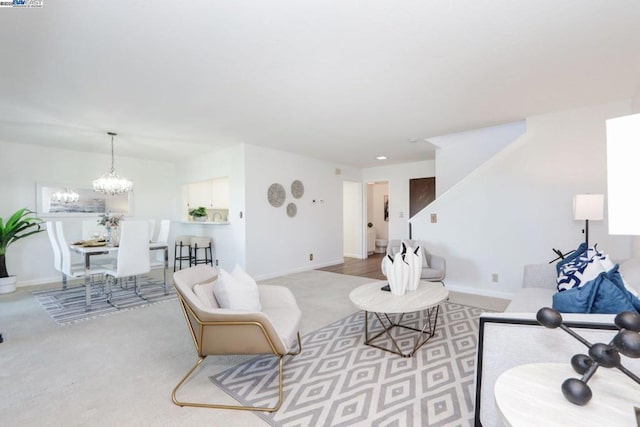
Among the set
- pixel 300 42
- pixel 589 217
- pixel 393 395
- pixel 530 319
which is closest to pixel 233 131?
pixel 300 42

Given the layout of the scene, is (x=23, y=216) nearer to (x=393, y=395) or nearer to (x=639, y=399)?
(x=393, y=395)

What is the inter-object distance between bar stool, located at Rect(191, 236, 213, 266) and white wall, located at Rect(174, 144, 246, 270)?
0.44 ft

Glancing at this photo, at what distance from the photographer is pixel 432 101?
10.5 ft

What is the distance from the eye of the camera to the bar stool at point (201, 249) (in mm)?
5688

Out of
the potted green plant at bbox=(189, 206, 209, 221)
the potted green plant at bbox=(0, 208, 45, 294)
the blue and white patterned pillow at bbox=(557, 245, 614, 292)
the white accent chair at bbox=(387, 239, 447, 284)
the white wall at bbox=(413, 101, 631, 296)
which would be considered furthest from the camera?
the potted green plant at bbox=(189, 206, 209, 221)

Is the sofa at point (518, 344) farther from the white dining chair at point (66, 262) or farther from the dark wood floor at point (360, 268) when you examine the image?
the white dining chair at point (66, 262)

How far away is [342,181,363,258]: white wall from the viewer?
7629 millimetres

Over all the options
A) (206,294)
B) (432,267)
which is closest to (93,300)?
(206,294)

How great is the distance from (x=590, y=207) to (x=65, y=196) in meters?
7.80

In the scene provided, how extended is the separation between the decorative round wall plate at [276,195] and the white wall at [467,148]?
2750 millimetres

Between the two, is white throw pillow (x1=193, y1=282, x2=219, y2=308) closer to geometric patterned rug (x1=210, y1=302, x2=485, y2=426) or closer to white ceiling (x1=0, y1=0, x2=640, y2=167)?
geometric patterned rug (x1=210, y1=302, x2=485, y2=426)

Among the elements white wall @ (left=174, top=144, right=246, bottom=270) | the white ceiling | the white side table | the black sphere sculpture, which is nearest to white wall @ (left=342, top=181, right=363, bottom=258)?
white wall @ (left=174, top=144, right=246, bottom=270)

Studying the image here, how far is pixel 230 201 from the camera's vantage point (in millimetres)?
5324

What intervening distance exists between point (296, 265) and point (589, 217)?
443 centimetres
